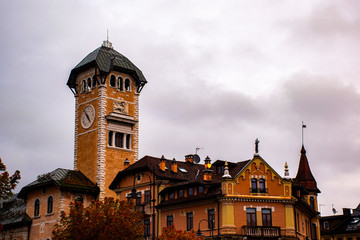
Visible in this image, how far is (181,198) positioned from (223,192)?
5584mm

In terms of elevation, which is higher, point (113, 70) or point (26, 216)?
point (113, 70)

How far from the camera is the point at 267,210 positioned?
2377 inches

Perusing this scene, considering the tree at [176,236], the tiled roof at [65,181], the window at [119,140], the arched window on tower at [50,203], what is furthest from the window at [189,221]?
the window at [119,140]

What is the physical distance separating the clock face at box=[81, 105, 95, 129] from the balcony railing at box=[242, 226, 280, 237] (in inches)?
1268

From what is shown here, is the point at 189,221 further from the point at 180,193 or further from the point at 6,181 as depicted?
the point at 6,181

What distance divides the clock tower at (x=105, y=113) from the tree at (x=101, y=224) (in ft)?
94.9

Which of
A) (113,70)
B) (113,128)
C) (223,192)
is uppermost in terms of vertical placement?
(113,70)

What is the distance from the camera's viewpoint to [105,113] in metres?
82.5

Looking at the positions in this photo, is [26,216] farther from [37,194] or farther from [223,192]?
[223,192]

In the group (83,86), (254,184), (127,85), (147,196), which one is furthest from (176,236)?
(83,86)

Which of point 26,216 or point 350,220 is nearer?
point 26,216

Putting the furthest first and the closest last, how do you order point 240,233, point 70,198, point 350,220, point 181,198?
point 350,220
point 70,198
point 181,198
point 240,233

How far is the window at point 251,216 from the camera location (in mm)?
59594

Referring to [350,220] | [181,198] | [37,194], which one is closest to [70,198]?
[37,194]
